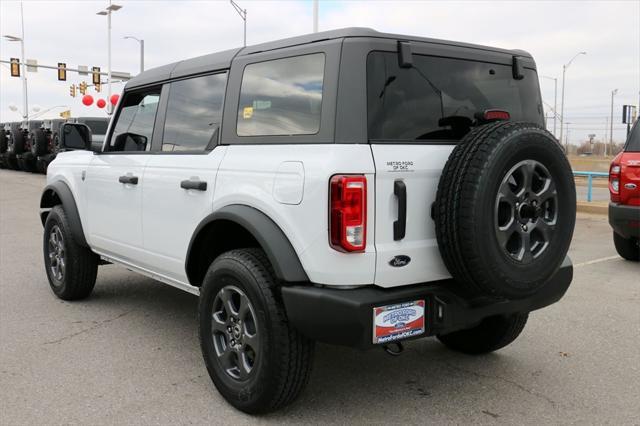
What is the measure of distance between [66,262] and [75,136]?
46.0 inches

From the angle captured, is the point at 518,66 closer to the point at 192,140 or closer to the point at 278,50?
the point at 278,50

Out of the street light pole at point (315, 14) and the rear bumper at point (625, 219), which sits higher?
the street light pole at point (315, 14)

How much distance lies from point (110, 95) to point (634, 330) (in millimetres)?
36725

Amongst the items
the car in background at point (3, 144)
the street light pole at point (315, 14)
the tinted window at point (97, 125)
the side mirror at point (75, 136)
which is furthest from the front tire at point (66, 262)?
the car in background at point (3, 144)

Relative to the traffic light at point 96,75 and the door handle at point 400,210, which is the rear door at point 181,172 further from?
the traffic light at point 96,75

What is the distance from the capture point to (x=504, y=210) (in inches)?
118

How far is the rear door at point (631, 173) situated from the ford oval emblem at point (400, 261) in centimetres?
485

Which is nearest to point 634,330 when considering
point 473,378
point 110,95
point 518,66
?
point 473,378

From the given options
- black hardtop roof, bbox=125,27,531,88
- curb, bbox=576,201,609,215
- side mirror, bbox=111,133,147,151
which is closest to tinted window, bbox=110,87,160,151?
side mirror, bbox=111,133,147,151

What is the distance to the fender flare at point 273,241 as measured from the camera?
297cm

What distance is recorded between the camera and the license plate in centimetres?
288

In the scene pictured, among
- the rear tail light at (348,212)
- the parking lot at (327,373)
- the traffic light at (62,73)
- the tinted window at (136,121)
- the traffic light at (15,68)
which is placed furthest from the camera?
the traffic light at (62,73)

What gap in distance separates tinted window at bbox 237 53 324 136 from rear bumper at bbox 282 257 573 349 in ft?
2.65

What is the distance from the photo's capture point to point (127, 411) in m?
3.33
